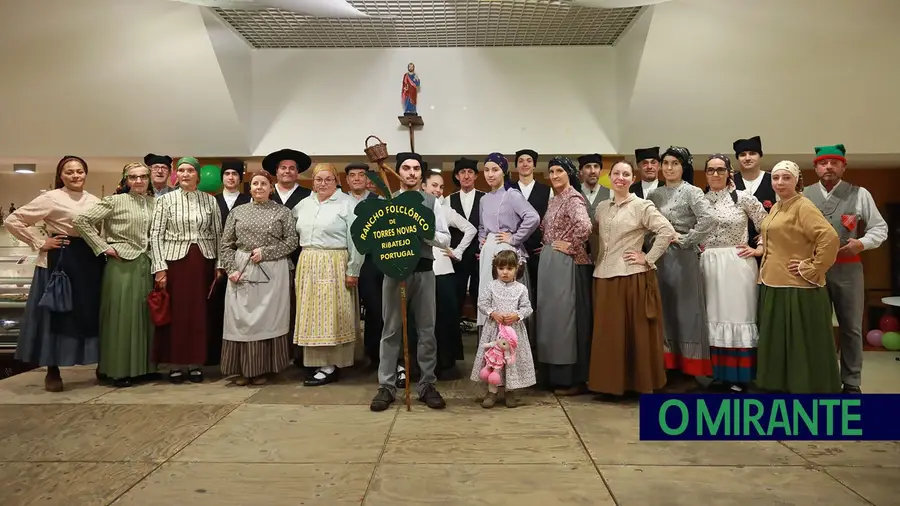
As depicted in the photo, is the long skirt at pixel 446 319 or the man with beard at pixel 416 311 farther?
the long skirt at pixel 446 319

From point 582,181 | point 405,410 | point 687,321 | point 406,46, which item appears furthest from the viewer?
point 406,46

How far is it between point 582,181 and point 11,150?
686cm

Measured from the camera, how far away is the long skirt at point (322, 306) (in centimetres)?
393

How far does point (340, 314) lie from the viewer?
4.01 meters

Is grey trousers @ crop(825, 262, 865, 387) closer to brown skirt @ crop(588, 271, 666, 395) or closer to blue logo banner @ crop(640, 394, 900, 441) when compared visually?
brown skirt @ crop(588, 271, 666, 395)

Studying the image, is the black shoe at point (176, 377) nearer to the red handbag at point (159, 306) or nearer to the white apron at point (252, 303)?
the red handbag at point (159, 306)

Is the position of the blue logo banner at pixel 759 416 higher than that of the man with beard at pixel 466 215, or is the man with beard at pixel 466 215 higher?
the man with beard at pixel 466 215

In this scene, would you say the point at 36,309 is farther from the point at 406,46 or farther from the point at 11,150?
the point at 406,46

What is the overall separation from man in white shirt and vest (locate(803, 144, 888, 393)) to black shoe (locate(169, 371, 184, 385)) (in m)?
4.98

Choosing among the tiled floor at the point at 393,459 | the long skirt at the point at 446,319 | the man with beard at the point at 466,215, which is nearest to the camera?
the tiled floor at the point at 393,459

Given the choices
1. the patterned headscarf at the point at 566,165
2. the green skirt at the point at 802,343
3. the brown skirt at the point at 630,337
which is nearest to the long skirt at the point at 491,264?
the brown skirt at the point at 630,337

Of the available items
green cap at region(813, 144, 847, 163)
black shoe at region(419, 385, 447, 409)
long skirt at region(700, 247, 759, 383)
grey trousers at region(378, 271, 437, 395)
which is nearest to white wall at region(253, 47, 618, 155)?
green cap at region(813, 144, 847, 163)

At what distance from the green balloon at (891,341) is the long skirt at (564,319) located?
19.2 feet

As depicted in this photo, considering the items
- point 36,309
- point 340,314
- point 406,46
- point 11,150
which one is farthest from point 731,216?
point 11,150
